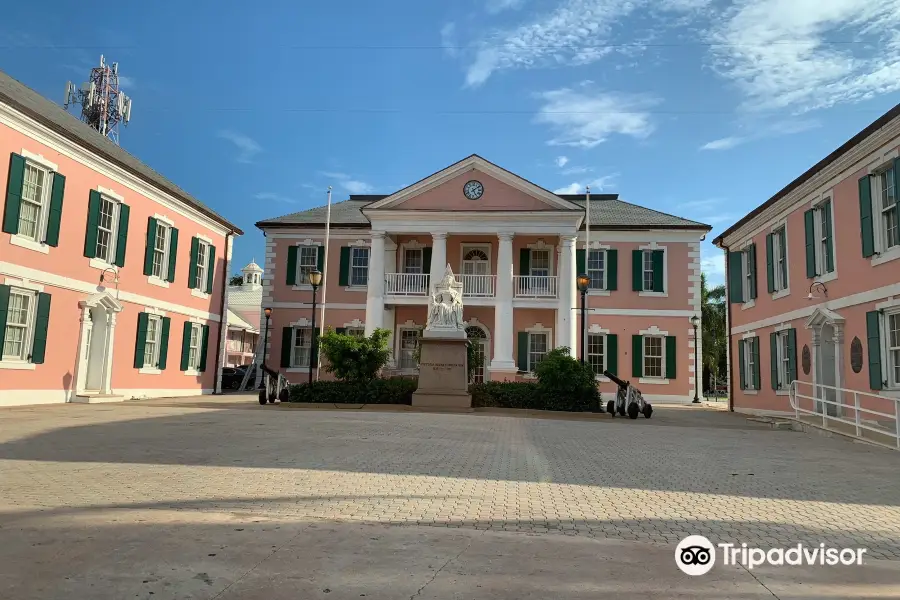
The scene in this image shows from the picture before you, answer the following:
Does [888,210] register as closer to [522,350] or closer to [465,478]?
[465,478]

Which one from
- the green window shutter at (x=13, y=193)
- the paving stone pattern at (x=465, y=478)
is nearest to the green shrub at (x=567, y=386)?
the paving stone pattern at (x=465, y=478)

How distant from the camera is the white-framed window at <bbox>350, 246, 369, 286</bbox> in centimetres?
2928

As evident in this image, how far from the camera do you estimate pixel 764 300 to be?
19.8 meters

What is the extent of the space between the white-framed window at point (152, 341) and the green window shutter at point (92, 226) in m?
3.43

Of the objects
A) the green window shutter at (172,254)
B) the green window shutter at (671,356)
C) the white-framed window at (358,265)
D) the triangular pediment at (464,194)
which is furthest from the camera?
the white-framed window at (358,265)

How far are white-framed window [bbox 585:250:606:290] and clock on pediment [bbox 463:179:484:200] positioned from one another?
5796 mm

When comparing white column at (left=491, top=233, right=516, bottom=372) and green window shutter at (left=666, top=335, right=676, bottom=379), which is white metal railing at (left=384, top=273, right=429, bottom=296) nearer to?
white column at (left=491, top=233, right=516, bottom=372)

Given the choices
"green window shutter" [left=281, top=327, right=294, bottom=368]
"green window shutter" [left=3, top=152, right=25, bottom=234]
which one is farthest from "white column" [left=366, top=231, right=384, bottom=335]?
"green window shutter" [left=3, top=152, right=25, bottom=234]

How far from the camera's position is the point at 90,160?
18.1 metres

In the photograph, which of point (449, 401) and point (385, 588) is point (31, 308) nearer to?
point (449, 401)

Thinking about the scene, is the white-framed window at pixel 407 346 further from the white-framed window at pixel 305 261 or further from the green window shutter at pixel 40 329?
the green window shutter at pixel 40 329

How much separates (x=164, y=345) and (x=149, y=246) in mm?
3356

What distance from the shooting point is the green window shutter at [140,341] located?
67.3 ft

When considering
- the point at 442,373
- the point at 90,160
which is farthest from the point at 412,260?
the point at 90,160
